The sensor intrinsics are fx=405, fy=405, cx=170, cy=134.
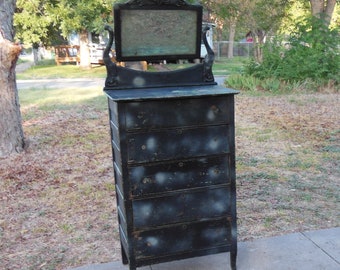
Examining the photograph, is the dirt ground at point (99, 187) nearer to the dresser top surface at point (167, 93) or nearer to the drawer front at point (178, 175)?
the drawer front at point (178, 175)

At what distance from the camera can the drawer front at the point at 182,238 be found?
8.95ft

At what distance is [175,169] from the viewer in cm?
269

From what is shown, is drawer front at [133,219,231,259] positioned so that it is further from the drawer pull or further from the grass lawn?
the grass lawn

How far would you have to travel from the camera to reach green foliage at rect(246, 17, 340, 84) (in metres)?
12.5

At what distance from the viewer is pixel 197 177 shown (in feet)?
9.00

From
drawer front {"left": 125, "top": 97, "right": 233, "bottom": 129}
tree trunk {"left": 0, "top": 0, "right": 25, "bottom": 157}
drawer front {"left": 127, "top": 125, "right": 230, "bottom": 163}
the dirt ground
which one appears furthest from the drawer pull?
tree trunk {"left": 0, "top": 0, "right": 25, "bottom": 157}

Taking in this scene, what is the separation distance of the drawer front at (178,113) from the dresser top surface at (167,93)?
5 centimetres

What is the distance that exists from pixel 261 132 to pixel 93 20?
42.9 ft

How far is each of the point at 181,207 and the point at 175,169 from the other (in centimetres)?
28

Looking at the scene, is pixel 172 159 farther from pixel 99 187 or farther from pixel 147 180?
pixel 99 187

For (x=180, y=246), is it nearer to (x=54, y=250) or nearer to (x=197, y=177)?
(x=197, y=177)

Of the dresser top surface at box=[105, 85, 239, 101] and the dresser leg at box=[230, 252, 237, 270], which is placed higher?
the dresser top surface at box=[105, 85, 239, 101]

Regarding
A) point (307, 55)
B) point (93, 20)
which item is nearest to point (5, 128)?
point (307, 55)

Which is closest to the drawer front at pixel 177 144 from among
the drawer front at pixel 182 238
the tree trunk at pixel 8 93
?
the drawer front at pixel 182 238
